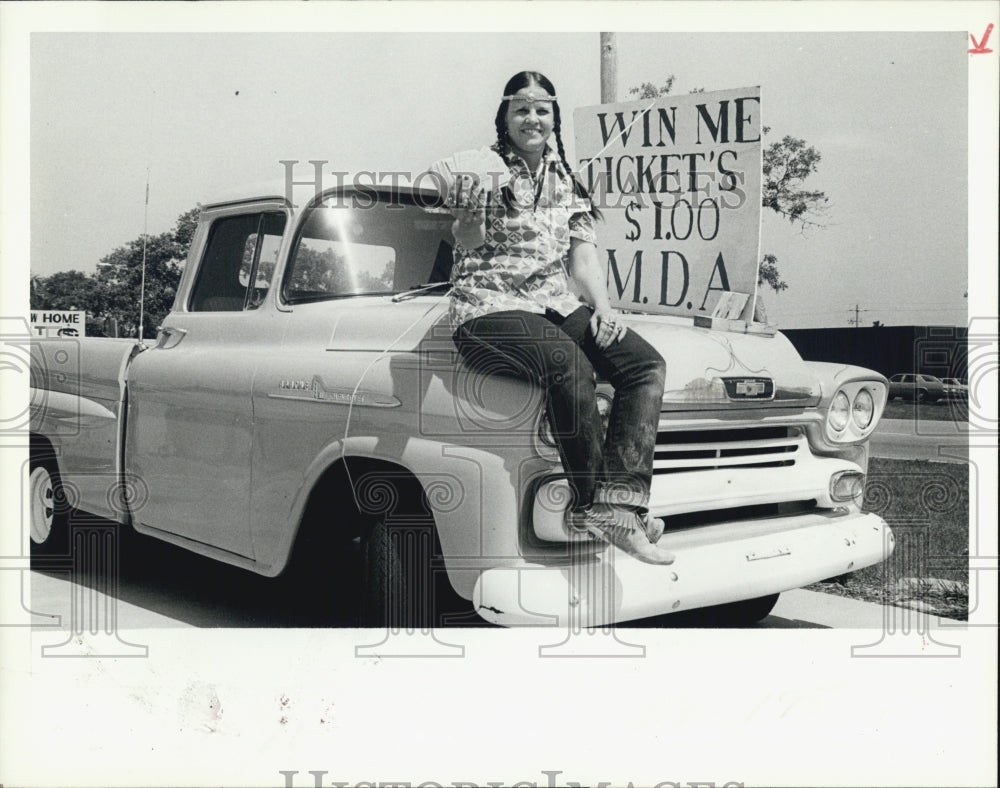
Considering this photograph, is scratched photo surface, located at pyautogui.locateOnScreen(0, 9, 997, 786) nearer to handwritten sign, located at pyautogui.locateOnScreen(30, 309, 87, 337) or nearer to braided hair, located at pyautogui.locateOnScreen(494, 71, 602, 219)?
handwritten sign, located at pyautogui.locateOnScreen(30, 309, 87, 337)

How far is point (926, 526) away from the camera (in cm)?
381

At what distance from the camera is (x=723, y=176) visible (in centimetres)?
405

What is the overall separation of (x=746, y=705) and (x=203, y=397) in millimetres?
2302

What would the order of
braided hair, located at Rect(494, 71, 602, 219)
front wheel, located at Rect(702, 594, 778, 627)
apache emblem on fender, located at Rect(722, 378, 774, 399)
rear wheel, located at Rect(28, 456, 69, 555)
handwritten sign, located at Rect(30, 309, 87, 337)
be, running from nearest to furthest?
apache emblem on fender, located at Rect(722, 378, 774, 399) → braided hair, located at Rect(494, 71, 602, 219) → handwritten sign, located at Rect(30, 309, 87, 337) → front wheel, located at Rect(702, 594, 778, 627) → rear wheel, located at Rect(28, 456, 69, 555)

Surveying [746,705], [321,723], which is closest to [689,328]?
[746,705]

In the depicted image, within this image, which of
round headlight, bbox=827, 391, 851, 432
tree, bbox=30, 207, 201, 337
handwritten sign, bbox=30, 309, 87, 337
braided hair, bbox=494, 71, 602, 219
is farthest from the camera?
tree, bbox=30, 207, 201, 337

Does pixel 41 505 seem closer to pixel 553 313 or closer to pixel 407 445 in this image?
pixel 407 445

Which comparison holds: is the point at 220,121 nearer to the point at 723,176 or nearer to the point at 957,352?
the point at 723,176

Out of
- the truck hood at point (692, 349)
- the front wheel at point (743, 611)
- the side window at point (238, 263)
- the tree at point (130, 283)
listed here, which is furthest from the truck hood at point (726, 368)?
the tree at point (130, 283)

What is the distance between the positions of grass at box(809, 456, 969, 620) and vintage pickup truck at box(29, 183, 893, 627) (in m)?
0.17

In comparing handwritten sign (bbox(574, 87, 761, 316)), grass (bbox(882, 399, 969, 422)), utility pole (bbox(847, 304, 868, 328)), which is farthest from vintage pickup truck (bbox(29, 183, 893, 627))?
utility pole (bbox(847, 304, 868, 328))

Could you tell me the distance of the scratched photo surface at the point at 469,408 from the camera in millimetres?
3311

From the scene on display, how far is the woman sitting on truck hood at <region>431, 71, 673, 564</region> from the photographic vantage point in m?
3.02

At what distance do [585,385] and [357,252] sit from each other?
1.23m
